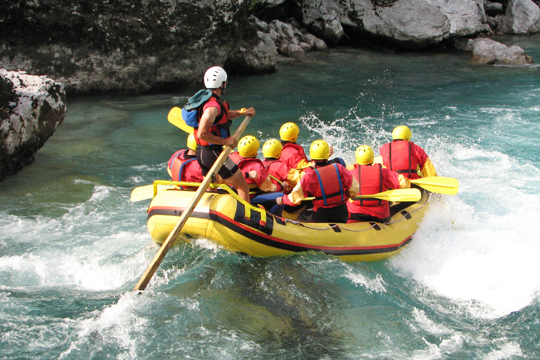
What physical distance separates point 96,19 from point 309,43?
8393 mm

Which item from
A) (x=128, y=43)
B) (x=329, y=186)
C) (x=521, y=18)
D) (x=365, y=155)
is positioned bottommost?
(x=329, y=186)

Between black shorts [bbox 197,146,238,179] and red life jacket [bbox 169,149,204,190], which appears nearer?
black shorts [bbox 197,146,238,179]

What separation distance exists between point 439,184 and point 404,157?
589 mm

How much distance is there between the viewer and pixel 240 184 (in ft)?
15.1

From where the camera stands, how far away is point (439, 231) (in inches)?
214

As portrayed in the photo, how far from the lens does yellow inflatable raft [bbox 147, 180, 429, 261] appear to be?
423 cm

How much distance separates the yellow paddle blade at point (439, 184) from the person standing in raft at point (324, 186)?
1113 millimetres

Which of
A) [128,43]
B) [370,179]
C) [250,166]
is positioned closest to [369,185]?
[370,179]

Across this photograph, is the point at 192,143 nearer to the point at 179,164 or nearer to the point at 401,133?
the point at 179,164

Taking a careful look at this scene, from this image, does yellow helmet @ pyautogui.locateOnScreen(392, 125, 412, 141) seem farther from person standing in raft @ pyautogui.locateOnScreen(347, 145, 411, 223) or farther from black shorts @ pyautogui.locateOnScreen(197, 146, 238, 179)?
black shorts @ pyautogui.locateOnScreen(197, 146, 238, 179)

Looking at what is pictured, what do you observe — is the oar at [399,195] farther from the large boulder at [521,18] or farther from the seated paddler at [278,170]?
the large boulder at [521,18]

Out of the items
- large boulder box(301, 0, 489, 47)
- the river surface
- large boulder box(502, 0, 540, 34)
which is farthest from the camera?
large boulder box(502, 0, 540, 34)

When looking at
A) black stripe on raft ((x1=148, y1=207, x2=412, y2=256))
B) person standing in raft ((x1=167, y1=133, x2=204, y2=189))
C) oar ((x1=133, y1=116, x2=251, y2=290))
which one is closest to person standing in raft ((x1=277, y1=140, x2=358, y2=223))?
black stripe on raft ((x1=148, y1=207, x2=412, y2=256))

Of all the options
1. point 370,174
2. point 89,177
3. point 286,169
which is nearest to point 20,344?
point 286,169
